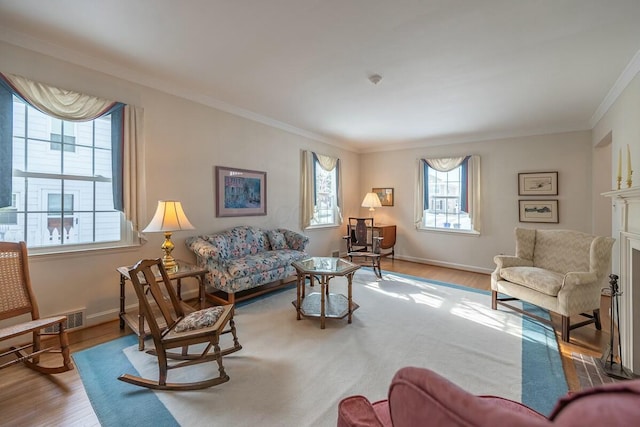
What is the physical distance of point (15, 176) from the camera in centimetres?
247

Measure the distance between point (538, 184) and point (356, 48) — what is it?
4262mm

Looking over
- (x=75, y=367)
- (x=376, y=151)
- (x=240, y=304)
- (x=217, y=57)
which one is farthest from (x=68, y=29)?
(x=376, y=151)

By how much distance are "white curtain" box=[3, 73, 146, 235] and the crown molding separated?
4.96m

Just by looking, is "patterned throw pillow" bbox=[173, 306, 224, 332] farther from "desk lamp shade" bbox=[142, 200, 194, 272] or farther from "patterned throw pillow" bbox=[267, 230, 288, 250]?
"patterned throw pillow" bbox=[267, 230, 288, 250]

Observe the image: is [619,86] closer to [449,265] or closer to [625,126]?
[625,126]

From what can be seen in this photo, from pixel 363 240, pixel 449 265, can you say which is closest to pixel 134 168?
pixel 363 240

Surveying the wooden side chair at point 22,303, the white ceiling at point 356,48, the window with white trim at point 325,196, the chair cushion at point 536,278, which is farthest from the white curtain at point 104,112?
the chair cushion at point 536,278

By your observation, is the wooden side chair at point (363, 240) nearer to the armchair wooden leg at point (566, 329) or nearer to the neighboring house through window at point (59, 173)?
the armchair wooden leg at point (566, 329)

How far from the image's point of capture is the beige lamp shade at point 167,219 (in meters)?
2.75

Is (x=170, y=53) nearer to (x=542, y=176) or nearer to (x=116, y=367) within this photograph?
(x=116, y=367)

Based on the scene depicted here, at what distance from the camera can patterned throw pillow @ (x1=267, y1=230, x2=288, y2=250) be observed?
14.4 ft

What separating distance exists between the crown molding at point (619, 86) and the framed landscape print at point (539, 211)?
1366mm

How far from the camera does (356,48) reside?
248cm

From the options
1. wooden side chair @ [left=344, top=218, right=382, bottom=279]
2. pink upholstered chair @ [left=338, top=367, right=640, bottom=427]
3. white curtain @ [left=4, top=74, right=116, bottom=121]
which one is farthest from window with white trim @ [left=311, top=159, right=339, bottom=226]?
pink upholstered chair @ [left=338, top=367, right=640, bottom=427]
